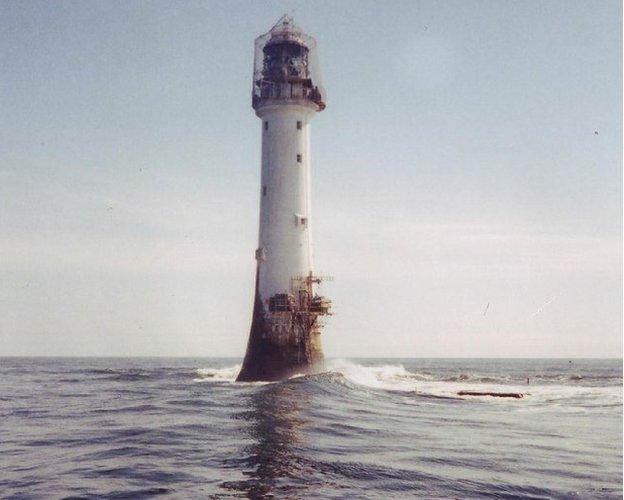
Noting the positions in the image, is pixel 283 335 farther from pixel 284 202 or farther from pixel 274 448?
pixel 274 448

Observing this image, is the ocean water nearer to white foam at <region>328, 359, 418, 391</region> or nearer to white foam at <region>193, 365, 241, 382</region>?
white foam at <region>328, 359, 418, 391</region>

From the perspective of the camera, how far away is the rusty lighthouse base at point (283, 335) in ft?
132

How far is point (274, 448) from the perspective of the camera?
17.4 metres

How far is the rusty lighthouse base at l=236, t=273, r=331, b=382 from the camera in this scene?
40.2 m

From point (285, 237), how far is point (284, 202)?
2.53m

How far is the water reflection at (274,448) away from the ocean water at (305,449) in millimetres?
52

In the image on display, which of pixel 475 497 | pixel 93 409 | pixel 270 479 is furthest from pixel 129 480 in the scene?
pixel 93 409

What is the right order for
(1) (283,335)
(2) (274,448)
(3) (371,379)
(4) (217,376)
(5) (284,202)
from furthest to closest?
(4) (217,376), (3) (371,379), (5) (284,202), (1) (283,335), (2) (274,448)

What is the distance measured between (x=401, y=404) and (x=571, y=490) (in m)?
17.2

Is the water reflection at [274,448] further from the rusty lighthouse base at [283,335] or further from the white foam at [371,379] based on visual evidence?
the white foam at [371,379]

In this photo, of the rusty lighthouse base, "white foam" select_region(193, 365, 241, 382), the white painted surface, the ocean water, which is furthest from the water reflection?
"white foam" select_region(193, 365, 241, 382)

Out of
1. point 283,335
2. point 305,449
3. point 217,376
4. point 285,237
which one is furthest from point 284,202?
point 305,449

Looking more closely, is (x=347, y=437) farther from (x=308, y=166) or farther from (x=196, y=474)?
(x=308, y=166)

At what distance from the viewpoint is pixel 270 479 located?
13.9 metres
